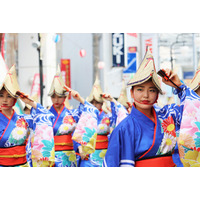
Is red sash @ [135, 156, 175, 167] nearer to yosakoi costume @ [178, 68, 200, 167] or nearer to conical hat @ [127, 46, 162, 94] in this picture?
yosakoi costume @ [178, 68, 200, 167]

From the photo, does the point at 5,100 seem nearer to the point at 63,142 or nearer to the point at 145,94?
the point at 63,142

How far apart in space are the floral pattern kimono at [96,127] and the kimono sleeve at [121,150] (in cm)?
202

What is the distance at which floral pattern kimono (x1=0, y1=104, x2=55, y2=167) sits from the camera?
Answer: 3.60 m

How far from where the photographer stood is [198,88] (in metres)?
3.02

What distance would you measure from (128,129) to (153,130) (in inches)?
8.9

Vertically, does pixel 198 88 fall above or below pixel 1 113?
above

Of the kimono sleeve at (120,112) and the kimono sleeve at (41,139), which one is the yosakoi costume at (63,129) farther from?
the kimono sleeve at (41,139)

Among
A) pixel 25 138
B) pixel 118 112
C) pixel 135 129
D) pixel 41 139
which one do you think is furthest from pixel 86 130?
pixel 135 129

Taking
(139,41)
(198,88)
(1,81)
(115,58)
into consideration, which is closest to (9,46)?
(115,58)

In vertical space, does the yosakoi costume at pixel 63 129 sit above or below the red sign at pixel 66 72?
below

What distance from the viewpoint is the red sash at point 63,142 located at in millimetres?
4574

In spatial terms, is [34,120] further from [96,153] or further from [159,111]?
[96,153]

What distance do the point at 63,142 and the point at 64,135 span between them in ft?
0.33

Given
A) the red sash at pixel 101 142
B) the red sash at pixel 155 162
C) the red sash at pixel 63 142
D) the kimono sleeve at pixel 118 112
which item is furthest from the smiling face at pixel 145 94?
the red sash at pixel 101 142
